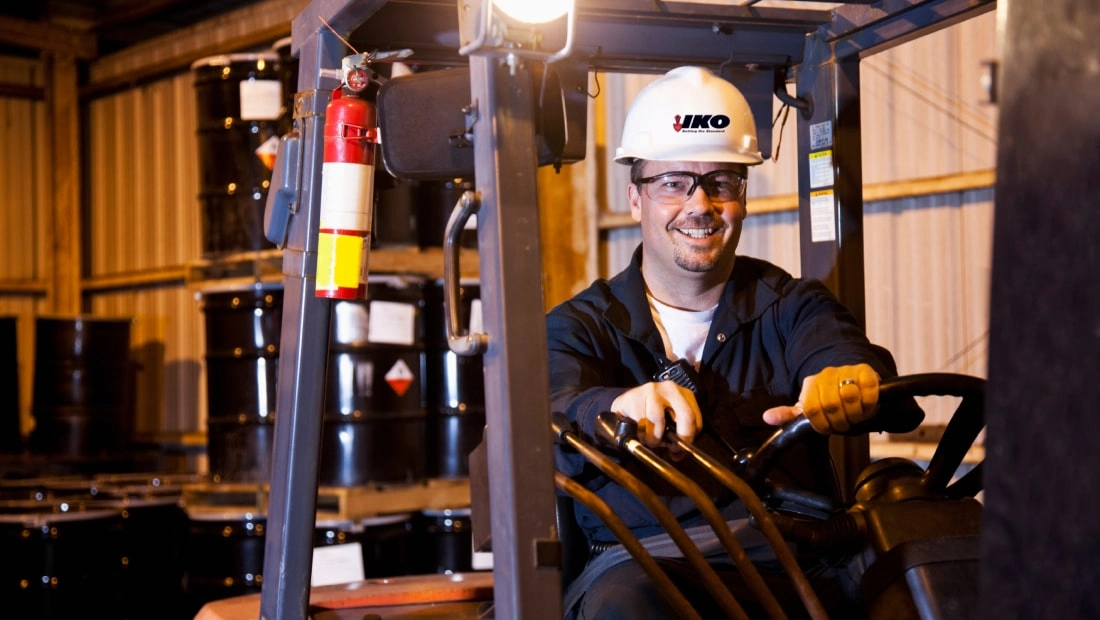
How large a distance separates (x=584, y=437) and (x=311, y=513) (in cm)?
57

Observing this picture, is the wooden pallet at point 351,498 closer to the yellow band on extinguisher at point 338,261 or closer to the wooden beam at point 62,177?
the yellow band on extinguisher at point 338,261

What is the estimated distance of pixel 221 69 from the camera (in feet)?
21.3

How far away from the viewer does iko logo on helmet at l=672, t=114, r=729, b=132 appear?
285 cm

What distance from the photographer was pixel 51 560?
21.5ft

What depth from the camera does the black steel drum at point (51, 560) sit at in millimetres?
6535

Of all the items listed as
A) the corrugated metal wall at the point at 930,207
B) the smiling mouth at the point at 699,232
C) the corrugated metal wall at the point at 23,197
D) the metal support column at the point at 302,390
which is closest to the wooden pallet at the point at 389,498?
the corrugated metal wall at the point at 930,207

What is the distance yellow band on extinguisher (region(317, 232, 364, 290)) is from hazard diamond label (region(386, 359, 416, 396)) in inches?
155

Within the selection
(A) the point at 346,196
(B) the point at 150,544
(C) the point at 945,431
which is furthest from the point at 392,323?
(C) the point at 945,431

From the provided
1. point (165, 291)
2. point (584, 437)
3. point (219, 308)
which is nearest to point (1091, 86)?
point (584, 437)

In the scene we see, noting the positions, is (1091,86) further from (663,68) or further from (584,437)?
(663,68)

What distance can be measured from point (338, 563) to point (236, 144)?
2.36 meters

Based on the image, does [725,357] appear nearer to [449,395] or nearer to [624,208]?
[449,395]

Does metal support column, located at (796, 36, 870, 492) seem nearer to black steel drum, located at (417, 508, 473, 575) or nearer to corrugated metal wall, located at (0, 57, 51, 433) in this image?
black steel drum, located at (417, 508, 473, 575)

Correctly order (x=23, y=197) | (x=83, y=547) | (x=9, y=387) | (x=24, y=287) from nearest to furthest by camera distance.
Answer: (x=83, y=547), (x=9, y=387), (x=24, y=287), (x=23, y=197)
